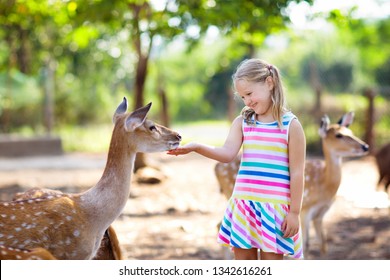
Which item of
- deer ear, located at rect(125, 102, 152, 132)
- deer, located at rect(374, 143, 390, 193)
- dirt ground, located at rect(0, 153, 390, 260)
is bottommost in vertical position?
dirt ground, located at rect(0, 153, 390, 260)

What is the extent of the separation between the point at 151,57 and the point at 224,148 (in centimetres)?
1948

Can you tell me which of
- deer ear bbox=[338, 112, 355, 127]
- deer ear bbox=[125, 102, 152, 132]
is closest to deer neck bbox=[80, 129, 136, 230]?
deer ear bbox=[125, 102, 152, 132]

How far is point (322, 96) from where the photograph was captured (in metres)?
16.4

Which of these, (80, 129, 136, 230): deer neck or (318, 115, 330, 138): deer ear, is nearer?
(80, 129, 136, 230): deer neck

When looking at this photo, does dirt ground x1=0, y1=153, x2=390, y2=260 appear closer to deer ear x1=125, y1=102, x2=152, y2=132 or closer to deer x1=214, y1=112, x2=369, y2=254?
deer x1=214, y1=112, x2=369, y2=254

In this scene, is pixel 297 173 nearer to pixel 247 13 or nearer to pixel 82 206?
pixel 82 206

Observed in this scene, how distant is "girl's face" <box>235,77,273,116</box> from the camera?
328 centimetres

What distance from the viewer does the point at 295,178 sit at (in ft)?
10.6

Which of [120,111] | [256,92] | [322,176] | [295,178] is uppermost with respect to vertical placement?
[256,92]

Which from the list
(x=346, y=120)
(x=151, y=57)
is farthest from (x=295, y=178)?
(x=151, y=57)

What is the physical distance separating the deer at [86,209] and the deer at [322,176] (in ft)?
7.17

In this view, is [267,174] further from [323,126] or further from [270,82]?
[323,126]
